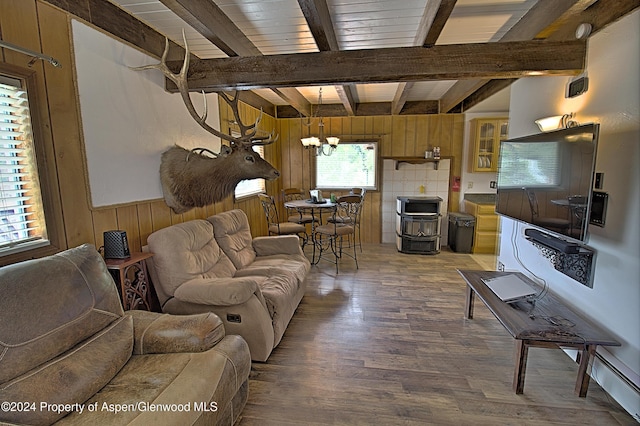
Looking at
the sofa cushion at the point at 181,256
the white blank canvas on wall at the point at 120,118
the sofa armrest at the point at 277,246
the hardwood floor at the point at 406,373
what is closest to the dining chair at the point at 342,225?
the sofa armrest at the point at 277,246

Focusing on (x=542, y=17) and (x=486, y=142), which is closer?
(x=542, y=17)

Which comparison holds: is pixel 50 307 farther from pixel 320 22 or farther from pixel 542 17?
pixel 542 17

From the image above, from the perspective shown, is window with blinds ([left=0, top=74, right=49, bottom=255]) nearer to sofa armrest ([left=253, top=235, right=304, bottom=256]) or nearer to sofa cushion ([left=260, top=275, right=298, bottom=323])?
sofa cushion ([left=260, top=275, right=298, bottom=323])

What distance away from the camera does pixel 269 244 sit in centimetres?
352

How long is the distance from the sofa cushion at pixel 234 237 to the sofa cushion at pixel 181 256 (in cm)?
30

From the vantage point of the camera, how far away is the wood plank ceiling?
83.7 inches

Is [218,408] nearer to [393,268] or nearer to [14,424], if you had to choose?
[14,424]

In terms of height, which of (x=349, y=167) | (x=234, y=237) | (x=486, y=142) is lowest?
(x=234, y=237)

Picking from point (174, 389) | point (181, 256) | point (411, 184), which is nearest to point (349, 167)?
point (411, 184)

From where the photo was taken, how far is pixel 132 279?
2285mm

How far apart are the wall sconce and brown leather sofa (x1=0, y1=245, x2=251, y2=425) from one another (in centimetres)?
285

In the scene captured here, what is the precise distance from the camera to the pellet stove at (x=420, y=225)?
5.03 meters

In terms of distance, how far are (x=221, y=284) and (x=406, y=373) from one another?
147 cm

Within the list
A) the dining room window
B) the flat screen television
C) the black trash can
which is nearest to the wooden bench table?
the flat screen television
